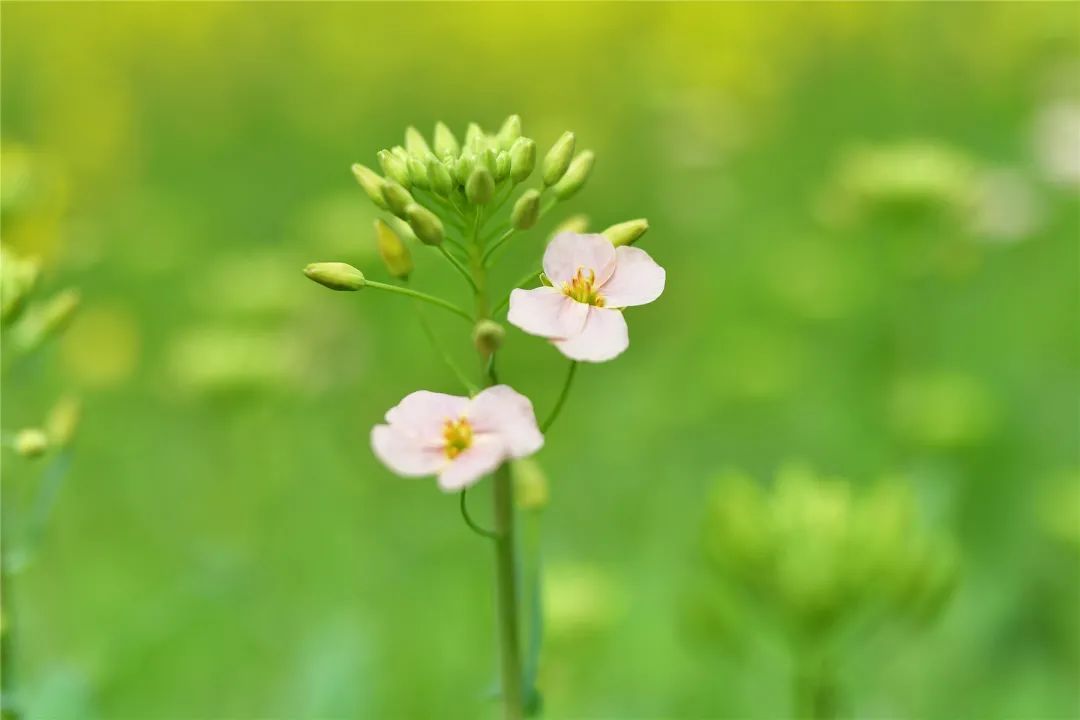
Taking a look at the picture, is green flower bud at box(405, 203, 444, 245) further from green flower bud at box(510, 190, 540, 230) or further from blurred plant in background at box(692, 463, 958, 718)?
blurred plant in background at box(692, 463, 958, 718)

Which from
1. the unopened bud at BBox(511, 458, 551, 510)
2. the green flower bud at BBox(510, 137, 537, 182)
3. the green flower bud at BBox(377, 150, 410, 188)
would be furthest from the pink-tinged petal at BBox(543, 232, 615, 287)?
the unopened bud at BBox(511, 458, 551, 510)

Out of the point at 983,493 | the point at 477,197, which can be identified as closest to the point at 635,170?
the point at 983,493

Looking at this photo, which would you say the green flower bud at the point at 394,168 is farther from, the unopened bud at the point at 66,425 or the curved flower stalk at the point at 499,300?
the unopened bud at the point at 66,425

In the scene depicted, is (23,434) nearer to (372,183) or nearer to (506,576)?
(372,183)

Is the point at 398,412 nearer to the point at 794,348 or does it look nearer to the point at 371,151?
the point at 794,348

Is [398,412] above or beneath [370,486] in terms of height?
above

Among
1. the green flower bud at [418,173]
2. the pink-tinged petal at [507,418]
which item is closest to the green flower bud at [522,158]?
the green flower bud at [418,173]
